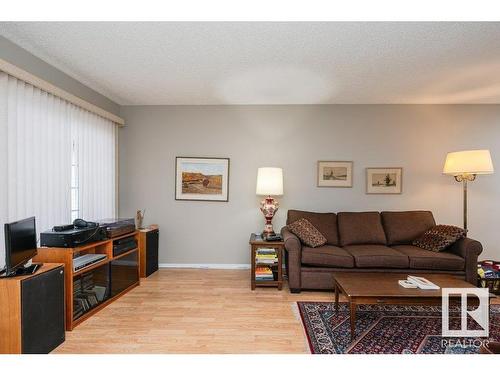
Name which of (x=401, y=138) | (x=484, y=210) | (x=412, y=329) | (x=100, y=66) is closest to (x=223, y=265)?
(x=412, y=329)

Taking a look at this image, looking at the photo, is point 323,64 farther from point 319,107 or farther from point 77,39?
point 77,39

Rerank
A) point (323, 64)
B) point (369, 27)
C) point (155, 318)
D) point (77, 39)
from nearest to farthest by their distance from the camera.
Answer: point (369, 27), point (77, 39), point (155, 318), point (323, 64)

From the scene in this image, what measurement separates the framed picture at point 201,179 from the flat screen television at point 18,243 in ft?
7.24

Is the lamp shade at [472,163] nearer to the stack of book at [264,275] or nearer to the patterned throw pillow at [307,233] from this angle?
the patterned throw pillow at [307,233]

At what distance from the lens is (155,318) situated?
254 centimetres

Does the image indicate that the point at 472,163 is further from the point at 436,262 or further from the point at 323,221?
the point at 323,221

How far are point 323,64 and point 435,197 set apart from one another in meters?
2.79

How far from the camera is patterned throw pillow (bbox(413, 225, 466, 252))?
10.7 feet

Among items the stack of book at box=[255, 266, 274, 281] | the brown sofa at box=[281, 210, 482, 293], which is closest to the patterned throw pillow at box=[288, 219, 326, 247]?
the brown sofa at box=[281, 210, 482, 293]

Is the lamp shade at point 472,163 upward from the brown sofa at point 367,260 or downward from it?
upward

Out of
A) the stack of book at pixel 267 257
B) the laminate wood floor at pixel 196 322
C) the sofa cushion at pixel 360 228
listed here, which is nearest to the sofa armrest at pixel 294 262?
the laminate wood floor at pixel 196 322

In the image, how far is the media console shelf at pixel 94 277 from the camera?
93.8 inches
